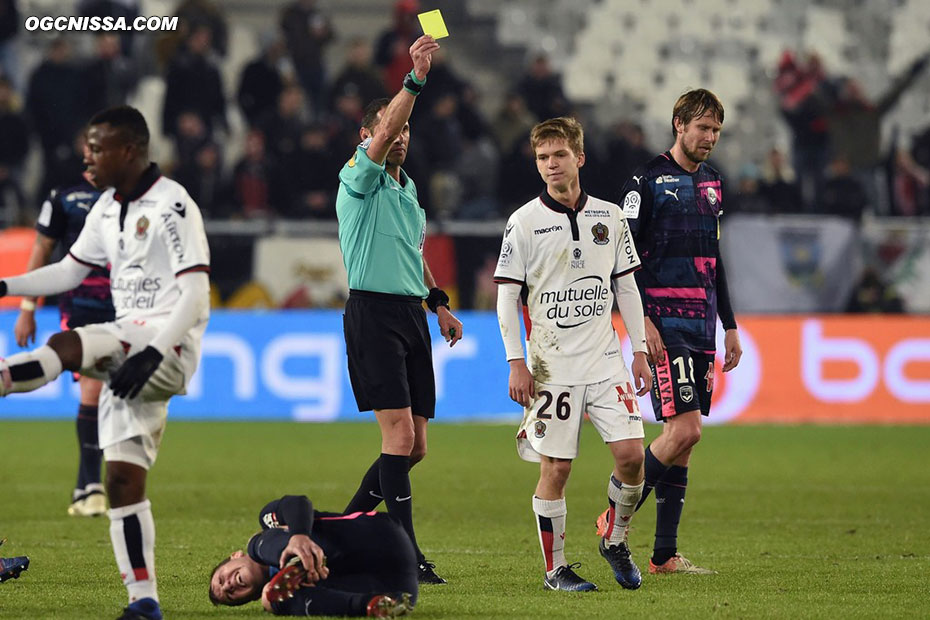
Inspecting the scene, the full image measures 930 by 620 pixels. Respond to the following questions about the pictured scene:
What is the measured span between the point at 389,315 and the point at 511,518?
2844 millimetres

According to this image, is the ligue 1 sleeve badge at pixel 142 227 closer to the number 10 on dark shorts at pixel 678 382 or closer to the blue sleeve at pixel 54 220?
the number 10 on dark shorts at pixel 678 382

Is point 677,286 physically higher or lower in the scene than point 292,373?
higher

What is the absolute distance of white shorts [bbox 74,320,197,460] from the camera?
5.11 metres

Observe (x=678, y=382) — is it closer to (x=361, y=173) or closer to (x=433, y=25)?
(x=361, y=173)

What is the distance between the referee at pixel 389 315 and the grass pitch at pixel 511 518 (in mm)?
649

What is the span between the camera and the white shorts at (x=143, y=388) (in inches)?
201

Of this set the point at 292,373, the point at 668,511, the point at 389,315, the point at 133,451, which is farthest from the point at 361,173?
the point at 292,373

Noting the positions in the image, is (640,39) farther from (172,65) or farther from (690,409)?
(690,409)

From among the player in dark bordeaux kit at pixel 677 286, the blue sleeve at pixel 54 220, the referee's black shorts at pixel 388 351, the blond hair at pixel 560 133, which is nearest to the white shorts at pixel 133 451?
the referee's black shorts at pixel 388 351

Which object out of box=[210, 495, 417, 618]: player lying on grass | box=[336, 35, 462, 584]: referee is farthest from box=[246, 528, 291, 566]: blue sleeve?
box=[336, 35, 462, 584]: referee

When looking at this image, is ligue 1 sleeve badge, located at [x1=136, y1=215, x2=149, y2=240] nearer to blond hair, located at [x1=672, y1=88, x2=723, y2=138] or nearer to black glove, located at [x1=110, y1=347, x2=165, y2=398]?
black glove, located at [x1=110, y1=347, x2=165, y2=398]

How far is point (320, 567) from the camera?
5.29 m

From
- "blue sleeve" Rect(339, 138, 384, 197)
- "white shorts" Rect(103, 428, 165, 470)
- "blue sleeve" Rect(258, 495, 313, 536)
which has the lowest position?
"blue sleeve" Rect(258, 495, 313, 536)

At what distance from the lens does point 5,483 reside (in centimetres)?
1080
